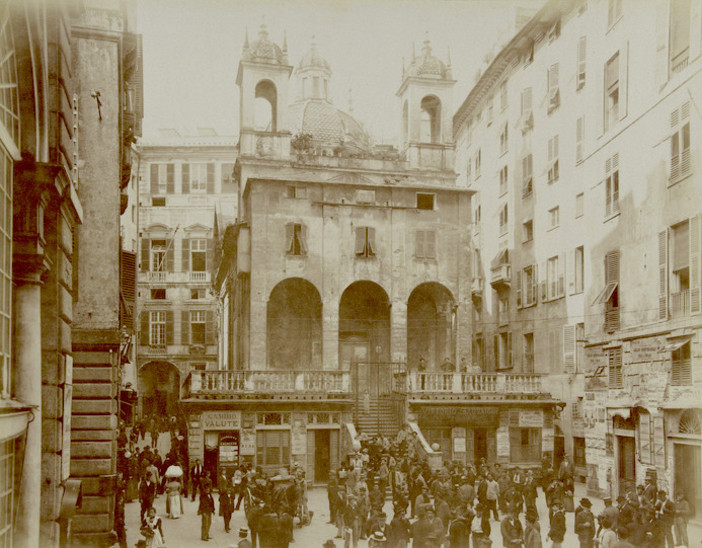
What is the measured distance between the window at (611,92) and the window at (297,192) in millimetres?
14197

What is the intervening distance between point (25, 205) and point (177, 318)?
3329 centimetres

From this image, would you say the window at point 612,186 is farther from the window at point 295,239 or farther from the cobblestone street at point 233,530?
the window at point 295,239

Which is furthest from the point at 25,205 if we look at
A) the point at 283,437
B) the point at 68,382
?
the point at 283,437

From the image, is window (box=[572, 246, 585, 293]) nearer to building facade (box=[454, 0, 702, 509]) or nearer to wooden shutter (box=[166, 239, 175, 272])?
building facade (box=[454, 0, 702, 509])

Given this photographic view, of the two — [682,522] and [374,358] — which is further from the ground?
[374,358]

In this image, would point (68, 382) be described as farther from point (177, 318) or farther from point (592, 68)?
point (177, 318)

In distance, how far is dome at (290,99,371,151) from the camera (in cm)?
4052

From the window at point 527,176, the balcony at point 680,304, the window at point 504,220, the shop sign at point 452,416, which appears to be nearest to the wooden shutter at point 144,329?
the window at point 504,220

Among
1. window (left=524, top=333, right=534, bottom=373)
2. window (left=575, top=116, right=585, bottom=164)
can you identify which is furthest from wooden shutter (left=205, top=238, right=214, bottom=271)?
window (left=575, top=116, right=585, bottom=164)

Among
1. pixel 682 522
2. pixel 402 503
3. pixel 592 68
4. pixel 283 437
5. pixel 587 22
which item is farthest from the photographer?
pixel 283 437

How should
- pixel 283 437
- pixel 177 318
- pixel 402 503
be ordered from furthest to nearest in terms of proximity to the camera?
pixel 177 318 → pixel 283 437 → pixel 402 503

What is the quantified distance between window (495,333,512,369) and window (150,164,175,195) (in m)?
14.8

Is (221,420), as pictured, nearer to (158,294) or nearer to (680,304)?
(680,304)

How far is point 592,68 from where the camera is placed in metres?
21.2
